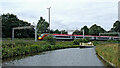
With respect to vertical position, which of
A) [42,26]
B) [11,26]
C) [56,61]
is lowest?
[56,61]

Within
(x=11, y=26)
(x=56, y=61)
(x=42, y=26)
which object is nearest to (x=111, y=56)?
(x=56, y=61)

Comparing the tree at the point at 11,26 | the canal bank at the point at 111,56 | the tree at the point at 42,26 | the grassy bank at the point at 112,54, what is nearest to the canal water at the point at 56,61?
the canal bank at the point at 111,56

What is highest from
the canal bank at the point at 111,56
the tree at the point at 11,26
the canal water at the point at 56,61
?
the tree at the point at 11,26

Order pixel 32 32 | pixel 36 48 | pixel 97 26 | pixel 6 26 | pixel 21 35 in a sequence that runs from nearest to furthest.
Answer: pixel 36 48 → pixel 6 26 → pixel 21 35 → pixel 32 32 → pixel 97 26

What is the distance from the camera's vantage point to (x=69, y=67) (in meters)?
7.61

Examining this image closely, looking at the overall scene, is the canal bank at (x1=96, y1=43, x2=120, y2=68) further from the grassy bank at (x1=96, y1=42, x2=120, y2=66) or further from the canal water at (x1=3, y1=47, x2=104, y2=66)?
the canal water at (x1=3, y1=47, x2=104, y2=66)

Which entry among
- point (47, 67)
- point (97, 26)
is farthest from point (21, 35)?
point (97, 26)

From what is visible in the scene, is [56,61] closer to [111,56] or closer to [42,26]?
[111,56]

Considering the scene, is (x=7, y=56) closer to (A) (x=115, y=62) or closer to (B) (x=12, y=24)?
(A) (x=115, y=62)

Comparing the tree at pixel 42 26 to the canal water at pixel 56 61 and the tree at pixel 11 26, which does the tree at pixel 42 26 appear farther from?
the canal water at pixel 56 61

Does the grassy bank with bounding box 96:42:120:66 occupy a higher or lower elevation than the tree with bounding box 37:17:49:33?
lower

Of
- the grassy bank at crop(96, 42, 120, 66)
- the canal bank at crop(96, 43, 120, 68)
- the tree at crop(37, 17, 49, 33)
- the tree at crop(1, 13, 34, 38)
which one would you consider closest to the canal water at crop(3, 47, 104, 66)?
the canal bank at crop(96, 43, 120, 68)

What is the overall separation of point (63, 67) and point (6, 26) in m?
36.1

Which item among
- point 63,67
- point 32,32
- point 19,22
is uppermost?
point 19,22
